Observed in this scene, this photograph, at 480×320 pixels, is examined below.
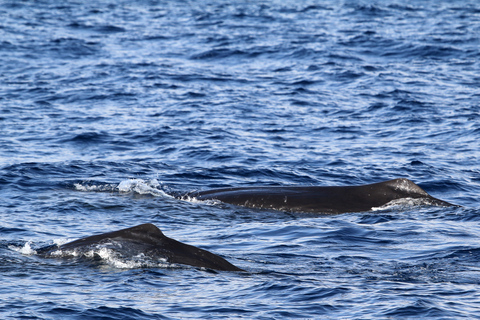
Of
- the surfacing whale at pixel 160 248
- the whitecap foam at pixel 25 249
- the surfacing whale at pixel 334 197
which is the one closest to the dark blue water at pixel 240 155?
the whitecap foam at pixel 25 249

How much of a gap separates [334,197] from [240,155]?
15.9 feet

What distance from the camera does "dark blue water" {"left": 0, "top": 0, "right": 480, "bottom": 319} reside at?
909 centimetres

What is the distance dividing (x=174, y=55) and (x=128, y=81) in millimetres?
5734

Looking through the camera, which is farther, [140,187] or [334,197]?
[140,187]

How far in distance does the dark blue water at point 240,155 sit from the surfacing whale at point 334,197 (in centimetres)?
30

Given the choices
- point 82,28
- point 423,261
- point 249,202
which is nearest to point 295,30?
point 82,28

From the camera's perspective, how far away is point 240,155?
1820 cm

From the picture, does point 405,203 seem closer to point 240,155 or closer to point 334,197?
point 334,197

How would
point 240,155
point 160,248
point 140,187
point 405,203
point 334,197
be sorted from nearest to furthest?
point 160,248, point 405,203, point 334,197, point 140,187, point 240,155

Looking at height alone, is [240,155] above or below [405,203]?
below

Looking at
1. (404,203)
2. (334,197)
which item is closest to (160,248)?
(334,197)

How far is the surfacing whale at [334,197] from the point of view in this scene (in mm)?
13516

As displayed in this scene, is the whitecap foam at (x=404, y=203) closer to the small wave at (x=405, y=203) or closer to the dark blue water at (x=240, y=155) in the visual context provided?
the small wave at (x=405, y=203)

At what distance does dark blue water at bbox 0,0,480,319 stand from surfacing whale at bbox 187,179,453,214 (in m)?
0.30
